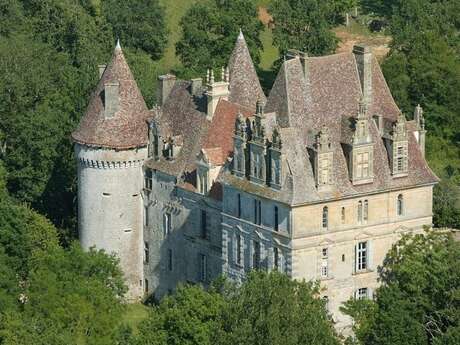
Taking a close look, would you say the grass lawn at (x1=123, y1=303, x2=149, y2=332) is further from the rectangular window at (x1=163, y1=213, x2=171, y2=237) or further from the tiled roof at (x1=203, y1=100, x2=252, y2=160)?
the tiled roof at (x1=203, y1=100, x2=252, y2=160)

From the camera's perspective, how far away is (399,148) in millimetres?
101625

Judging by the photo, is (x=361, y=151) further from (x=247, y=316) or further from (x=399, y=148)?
(x=247, y=316)

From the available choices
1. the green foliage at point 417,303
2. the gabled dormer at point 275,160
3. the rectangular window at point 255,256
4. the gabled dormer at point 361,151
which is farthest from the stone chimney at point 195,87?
the green foliage at point 417,303

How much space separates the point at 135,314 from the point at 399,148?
Result: 21.0 metres

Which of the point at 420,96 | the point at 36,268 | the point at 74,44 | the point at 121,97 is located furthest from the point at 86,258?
the point at 74,44

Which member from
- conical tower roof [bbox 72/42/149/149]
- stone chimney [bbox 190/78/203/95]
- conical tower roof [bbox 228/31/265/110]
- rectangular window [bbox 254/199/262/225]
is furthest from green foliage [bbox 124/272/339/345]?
stone chimney [bbox 190/78/203/95]

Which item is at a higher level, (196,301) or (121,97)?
(121,97)

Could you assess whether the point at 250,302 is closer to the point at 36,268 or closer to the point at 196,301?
the point at 196,301

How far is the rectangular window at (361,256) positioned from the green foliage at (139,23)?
6528 centimetres

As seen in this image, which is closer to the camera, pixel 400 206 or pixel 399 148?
pixel 399 148

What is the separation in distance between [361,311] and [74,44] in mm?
62496

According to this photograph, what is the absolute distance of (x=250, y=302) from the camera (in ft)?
301

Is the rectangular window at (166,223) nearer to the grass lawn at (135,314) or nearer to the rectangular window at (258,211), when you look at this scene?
the grass lawn at (135,314)

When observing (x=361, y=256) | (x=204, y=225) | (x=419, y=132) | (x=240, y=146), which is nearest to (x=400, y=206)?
(x=361, y=256)
